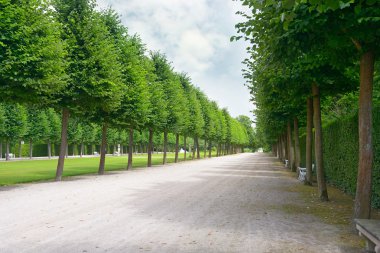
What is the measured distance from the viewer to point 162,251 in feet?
22.2

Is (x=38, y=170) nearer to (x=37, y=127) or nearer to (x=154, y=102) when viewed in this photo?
(x=154, y=102)

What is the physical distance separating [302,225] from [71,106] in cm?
1589

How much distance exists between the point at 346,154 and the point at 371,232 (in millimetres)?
9795

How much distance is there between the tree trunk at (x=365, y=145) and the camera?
8914 mm

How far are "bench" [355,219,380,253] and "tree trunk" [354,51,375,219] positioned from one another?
71.8 inches

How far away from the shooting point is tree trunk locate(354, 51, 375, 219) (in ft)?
29.2

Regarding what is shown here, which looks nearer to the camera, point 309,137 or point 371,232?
point 371,232

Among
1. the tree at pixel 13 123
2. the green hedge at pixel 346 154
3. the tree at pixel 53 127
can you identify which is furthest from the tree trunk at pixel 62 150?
the tree at pixel 53 127

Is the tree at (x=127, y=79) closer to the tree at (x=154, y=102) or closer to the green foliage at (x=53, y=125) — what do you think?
the tree at (x=154, y=102)

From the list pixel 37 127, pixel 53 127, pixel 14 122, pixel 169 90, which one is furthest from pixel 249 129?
pixel 169 90

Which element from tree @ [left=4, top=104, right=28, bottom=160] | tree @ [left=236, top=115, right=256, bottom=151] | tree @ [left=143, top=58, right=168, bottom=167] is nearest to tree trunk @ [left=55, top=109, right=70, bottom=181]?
tree @ [left=143, top=58, right=168, bottom=167]

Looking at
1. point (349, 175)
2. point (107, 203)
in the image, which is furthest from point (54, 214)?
point (349, 175)

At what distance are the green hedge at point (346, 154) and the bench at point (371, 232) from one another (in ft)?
15.6

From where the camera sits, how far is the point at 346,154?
50.8 ft
